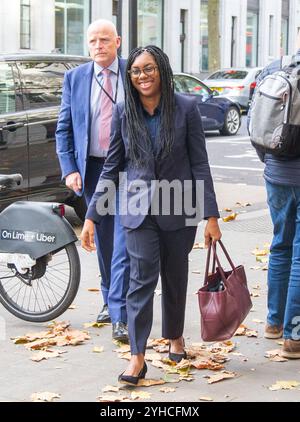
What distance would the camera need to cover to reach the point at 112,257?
6344mm

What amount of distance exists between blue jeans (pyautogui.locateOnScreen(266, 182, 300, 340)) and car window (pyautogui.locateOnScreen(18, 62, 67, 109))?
14.6ft

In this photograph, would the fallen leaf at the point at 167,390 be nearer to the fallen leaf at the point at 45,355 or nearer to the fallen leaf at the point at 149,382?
the fallen leaf at the point at 149,382

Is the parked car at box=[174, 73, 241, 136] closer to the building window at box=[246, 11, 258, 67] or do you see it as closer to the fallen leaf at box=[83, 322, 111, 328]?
the fallen leaf at box=[83, 322, 111, 328]

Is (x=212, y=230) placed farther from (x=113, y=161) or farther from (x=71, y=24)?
(x=71, y=24)

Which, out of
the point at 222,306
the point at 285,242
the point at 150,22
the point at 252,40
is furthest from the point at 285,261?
the point at 252,40

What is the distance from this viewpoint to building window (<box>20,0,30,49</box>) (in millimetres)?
32594

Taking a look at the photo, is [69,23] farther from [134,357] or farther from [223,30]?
[134,357]

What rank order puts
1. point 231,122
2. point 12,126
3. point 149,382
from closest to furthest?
point 149,382 → point 12,126 → point 231,122

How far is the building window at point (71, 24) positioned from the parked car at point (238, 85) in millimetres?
7033

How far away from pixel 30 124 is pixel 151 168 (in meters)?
4.58

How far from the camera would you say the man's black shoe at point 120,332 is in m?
6.07

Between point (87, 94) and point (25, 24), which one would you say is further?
point (25, 24)

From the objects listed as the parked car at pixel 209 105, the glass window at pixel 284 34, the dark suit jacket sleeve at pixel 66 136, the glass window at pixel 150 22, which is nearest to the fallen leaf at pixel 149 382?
the dark suit jacket sleeve at pixel 66 136

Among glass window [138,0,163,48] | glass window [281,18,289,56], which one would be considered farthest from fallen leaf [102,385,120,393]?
glass window [281,18,289,56]
